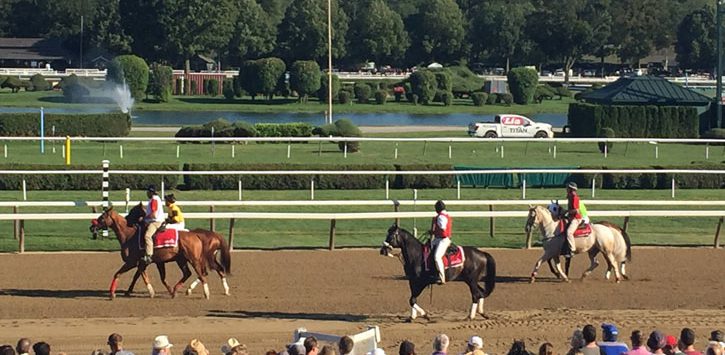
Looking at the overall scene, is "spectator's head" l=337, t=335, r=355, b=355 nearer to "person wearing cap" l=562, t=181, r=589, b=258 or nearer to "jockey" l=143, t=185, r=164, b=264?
"jockey" l=143, t=185, r=164, b=264

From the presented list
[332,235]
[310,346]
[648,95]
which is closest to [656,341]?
[310,346]

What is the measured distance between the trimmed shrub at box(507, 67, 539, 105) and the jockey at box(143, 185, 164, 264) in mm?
53643

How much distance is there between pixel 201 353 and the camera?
7551mm

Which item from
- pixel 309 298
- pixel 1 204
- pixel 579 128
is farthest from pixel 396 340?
pixel 579 128

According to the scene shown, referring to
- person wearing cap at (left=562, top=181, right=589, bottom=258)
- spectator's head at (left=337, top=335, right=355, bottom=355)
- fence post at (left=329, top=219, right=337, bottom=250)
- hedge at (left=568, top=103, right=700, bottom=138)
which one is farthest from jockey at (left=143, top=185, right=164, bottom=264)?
hedge at (left=568, top=103, right=700, bottom=138)

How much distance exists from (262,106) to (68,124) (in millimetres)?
26750

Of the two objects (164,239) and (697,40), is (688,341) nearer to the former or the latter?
(164,239)

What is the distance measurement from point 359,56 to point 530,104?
2095 centimetres

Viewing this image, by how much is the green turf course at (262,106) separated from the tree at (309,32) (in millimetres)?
10800

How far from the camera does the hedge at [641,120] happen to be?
39.5 meters

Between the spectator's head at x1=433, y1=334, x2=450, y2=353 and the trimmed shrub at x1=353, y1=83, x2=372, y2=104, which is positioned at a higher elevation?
the trimmed shrub at x1=353, y1=83, x2=372, y2=104

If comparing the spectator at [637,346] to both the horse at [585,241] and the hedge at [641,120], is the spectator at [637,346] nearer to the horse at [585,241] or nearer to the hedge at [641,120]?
the horse at [585,241]

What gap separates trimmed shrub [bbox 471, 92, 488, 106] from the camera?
6419 cm

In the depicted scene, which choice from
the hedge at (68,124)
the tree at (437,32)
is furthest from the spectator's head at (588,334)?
the tree at (437,32)
